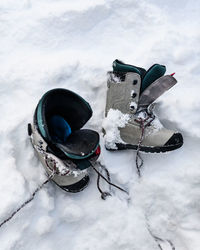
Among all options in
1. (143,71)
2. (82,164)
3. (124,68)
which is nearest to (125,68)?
(124,68)

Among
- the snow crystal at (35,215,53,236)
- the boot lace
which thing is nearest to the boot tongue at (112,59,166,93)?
the boot lace

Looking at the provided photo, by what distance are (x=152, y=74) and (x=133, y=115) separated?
8.6 inches

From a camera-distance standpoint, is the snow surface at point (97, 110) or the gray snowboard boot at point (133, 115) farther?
the gray snowboard boot at point (133, 115)

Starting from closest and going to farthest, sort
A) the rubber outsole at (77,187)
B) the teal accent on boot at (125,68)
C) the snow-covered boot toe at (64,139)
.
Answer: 1. the snow-covered boot toe at (64,139)
2. the rubber outsole at (77,187)
3. the teal accent on boot at (125,68)

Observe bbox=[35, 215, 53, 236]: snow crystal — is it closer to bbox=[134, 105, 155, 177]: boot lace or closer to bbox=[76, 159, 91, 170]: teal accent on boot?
bbox=[76, 159, 91, 170]: teal accent on boot

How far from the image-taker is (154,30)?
1858mm

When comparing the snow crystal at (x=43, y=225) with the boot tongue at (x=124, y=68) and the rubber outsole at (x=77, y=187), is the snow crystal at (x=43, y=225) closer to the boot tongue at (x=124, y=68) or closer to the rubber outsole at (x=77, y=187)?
the rubber outsole at (x=77, y=187)

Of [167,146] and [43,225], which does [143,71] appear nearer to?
[167,146]

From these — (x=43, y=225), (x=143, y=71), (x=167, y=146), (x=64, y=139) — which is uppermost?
(x=143, y=71)

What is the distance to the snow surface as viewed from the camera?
51.4 inches

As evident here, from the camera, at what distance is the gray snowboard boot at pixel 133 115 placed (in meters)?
1.48

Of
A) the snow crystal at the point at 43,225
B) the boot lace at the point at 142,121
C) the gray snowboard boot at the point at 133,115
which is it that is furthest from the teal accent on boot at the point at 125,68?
the snow crystal at the point at 43,225

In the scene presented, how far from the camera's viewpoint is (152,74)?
150 centimetres

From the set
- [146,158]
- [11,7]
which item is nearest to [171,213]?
[146,158]
